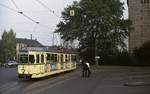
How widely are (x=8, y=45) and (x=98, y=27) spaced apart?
66666mm

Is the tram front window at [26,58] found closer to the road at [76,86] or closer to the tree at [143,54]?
the road at [76,86]

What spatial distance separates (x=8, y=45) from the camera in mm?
137750

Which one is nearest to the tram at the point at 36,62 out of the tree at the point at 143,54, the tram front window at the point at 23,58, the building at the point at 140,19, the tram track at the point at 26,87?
the tram front window at the point at 23,58

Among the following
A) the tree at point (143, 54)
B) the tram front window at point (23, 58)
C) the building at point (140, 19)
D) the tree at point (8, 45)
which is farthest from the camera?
the tree at point (8, 45)

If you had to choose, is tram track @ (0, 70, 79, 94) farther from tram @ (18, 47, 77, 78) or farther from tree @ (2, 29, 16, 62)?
tree @ (2, 29, 16, 62)

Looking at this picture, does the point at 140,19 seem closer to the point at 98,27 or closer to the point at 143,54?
the point at 143,54

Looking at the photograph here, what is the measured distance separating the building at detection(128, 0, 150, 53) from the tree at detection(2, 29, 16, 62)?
175 ft

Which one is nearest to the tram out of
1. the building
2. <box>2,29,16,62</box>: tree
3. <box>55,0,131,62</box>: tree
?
<box>55,0,131,62</box>: tree

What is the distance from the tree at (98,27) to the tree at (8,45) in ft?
182

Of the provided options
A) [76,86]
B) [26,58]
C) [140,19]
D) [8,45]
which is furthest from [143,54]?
[8,45]

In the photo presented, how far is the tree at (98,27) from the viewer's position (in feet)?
251

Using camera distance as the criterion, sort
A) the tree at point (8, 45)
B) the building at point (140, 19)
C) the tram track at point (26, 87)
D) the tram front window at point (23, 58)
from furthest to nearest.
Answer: the tree at point (8, 45), the building at point (140, 19), the tram front window at point (23, 58), the tram track at point (26, 87)

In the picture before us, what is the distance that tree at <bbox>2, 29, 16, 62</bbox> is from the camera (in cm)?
13412

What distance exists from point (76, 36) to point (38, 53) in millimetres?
46306
